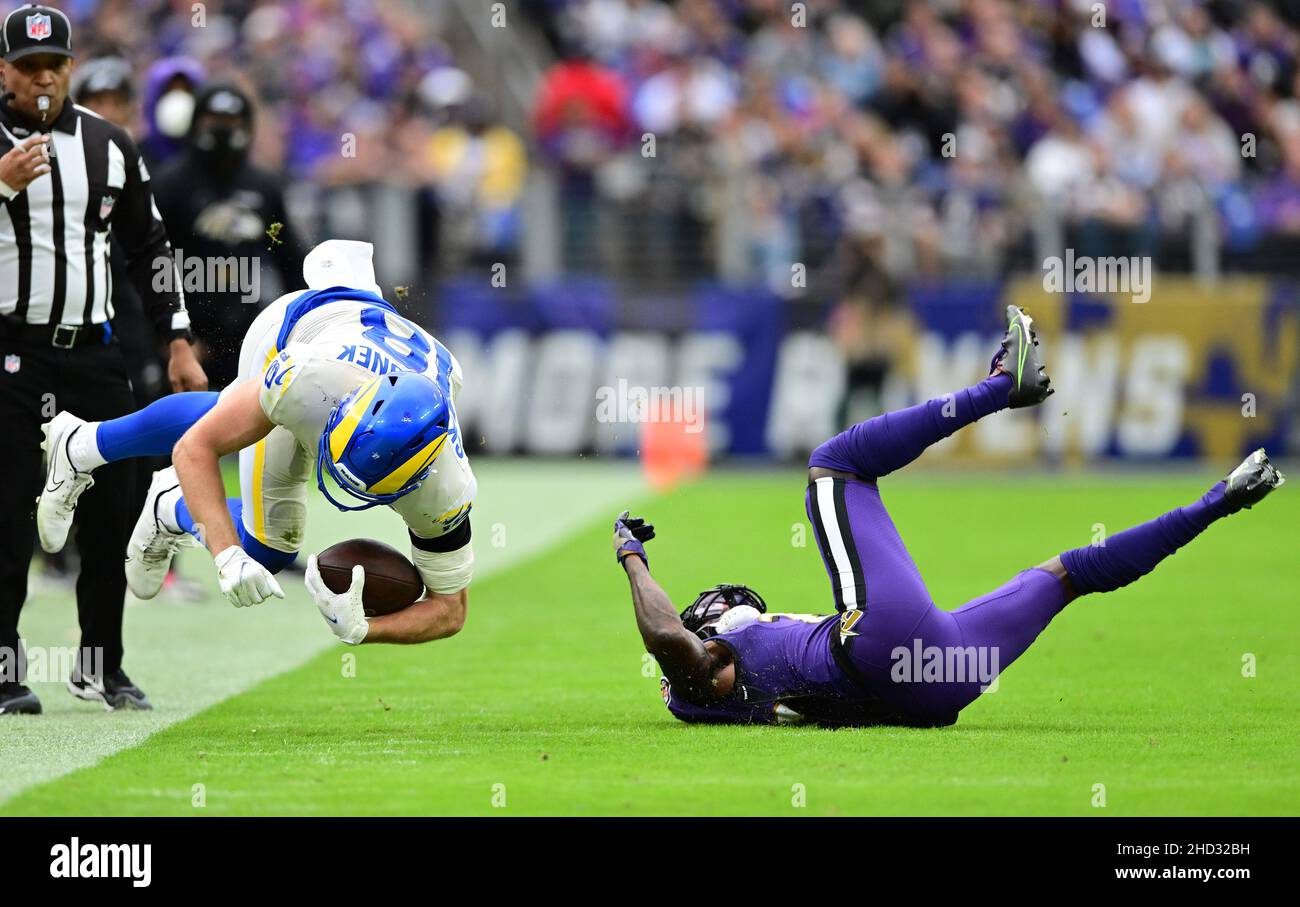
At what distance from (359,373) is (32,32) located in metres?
1.92

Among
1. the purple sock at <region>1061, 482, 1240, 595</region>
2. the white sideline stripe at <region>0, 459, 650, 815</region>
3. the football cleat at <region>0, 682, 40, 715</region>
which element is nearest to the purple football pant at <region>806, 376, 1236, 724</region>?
the purple sock at <region>1061, 482, 1240, 595</region>

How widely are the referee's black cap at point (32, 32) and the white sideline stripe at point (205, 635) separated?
2.50 meters

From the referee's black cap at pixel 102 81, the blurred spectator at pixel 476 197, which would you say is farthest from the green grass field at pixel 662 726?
the blurred spectator at pixel 476 197

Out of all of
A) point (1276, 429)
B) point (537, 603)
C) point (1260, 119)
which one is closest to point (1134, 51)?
point (1260, 119)

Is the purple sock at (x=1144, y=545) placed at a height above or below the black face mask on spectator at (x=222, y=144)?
below

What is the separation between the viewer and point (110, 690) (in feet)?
25.7

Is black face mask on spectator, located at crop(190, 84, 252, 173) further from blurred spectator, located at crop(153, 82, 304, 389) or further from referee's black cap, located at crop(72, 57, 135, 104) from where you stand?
referee's black cap, located at crop(72, 57, 135, 104)

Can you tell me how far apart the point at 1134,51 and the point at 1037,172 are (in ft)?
8.29

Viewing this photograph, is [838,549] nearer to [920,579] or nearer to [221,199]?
[920,579]

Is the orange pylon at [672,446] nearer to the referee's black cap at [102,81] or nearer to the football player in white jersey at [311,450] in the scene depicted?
the referee's black cap at [102,81]

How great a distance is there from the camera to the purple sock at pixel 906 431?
6922mm

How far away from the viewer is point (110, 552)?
7.91 m

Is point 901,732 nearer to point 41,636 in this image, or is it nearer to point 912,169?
point 41,636

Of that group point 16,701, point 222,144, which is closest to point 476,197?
point 222,144
